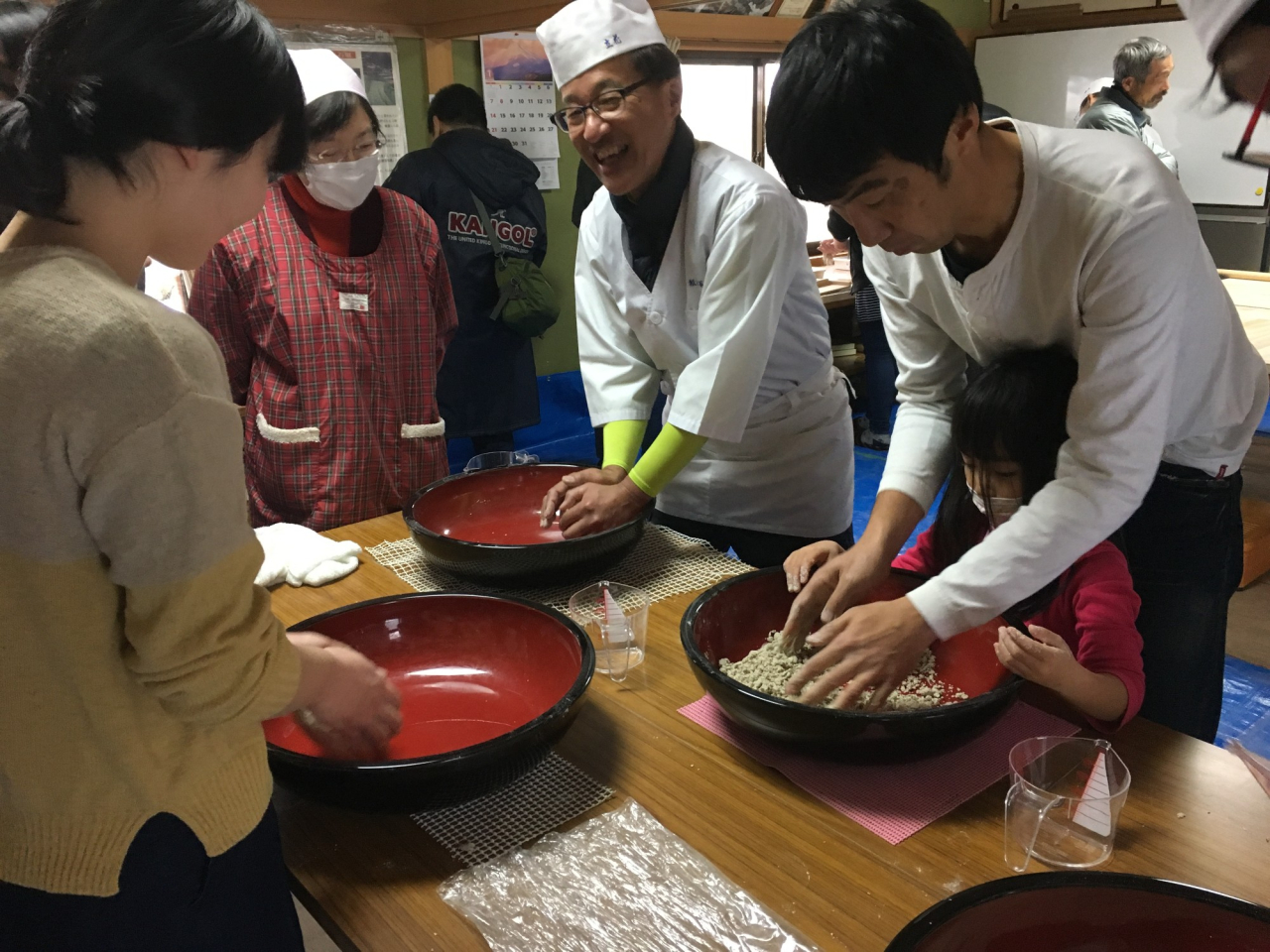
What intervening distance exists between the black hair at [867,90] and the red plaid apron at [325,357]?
121 centimetres

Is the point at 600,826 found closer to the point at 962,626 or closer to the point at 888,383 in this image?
the point at 962,626

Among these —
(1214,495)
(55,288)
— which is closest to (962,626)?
(1214,495)

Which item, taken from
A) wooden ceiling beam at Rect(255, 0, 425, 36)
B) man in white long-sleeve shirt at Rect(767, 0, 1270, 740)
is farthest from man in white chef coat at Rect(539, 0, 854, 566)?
wooden ceiling beam at Rect(255, 0, 425, 36)

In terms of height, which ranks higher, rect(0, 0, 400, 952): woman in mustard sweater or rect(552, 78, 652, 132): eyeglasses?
rect(552, 78, 652, 132): eyeglasses

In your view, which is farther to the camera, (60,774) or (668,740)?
(668,740)

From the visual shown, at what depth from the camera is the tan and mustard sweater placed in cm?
63

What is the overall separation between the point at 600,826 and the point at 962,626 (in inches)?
17.9

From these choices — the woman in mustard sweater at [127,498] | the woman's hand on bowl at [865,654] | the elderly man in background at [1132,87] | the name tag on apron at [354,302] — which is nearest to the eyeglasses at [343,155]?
the name tag on apron at [354,302]

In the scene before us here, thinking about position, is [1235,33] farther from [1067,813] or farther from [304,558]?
[304,558]

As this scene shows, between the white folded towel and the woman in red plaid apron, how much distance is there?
0.44 metres

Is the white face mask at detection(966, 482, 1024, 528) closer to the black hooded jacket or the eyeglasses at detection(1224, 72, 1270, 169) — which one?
the eyeglasses at detection(1224, 72, 1270, 169)

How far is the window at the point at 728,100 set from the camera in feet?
15.4

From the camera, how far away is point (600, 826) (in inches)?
36.0

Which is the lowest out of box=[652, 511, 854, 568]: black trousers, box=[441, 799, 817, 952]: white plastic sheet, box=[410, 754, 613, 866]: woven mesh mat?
box=[652, 511, 854, 568]: black trousers
